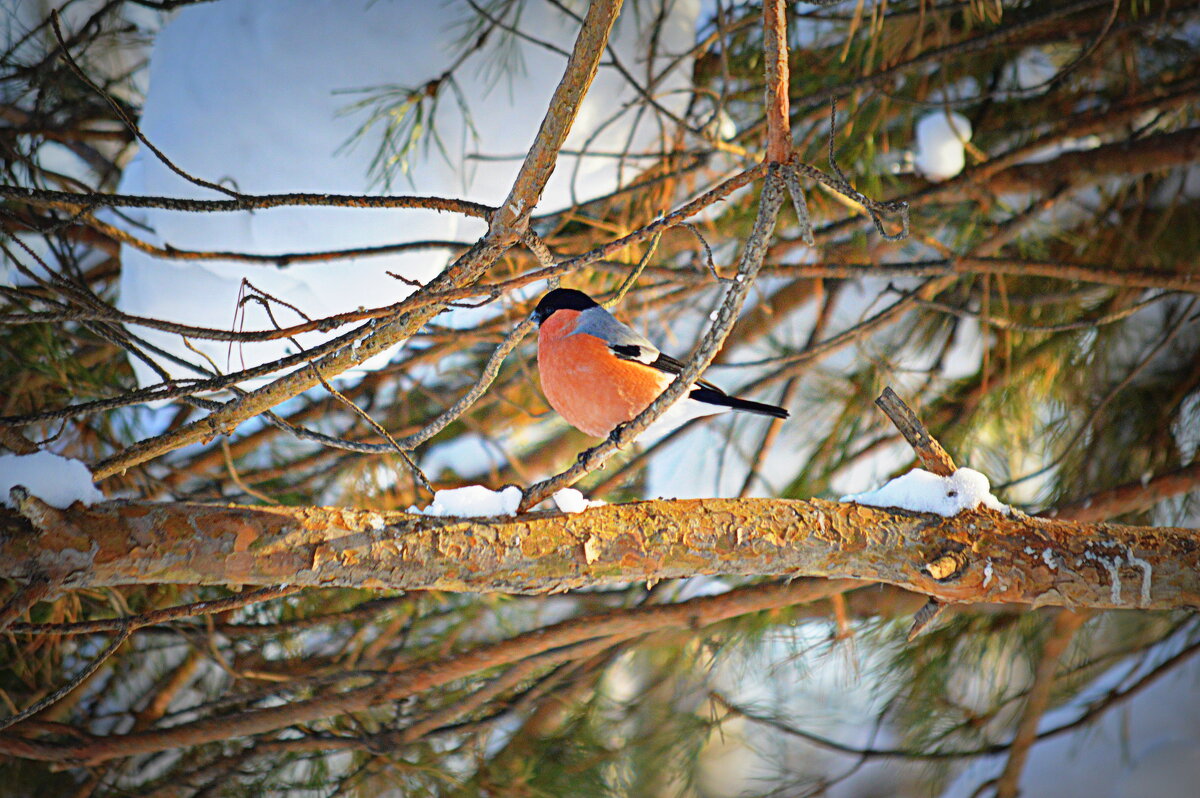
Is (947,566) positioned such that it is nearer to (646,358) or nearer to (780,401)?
(646,358)

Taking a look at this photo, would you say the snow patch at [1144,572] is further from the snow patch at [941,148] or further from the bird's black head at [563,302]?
the snow patch at [941,148]

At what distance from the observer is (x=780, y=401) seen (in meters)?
1.94

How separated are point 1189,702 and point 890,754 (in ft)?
3.64

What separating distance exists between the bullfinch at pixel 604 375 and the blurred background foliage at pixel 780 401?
13 centimetres

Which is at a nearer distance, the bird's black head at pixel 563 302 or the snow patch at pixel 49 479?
the snow patch at pixel 49 479

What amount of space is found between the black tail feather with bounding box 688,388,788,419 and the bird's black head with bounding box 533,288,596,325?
24cm

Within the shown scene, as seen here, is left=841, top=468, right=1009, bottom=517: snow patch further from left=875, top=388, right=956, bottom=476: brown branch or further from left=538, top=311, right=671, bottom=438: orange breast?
left=538, top=311, right=671, bottom=438: orange breast

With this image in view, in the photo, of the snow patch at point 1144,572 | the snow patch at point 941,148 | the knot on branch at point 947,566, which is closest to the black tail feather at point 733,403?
the knot on branch at point 947,566

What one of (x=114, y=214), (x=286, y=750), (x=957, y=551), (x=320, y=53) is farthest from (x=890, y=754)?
(x=114, y=214)

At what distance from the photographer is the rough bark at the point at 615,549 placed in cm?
90

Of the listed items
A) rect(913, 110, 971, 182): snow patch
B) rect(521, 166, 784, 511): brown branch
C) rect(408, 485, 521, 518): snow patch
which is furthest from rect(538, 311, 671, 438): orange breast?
rect(913, 110, 971, 182): snow patch

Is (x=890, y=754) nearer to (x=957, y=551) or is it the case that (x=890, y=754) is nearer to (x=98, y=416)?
(x=957, y=551)

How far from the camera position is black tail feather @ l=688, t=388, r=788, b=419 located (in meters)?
1.34

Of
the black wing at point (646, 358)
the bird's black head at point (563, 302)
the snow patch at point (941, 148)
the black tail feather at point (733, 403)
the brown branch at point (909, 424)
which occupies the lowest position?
the brown branch at point (909, 424)
